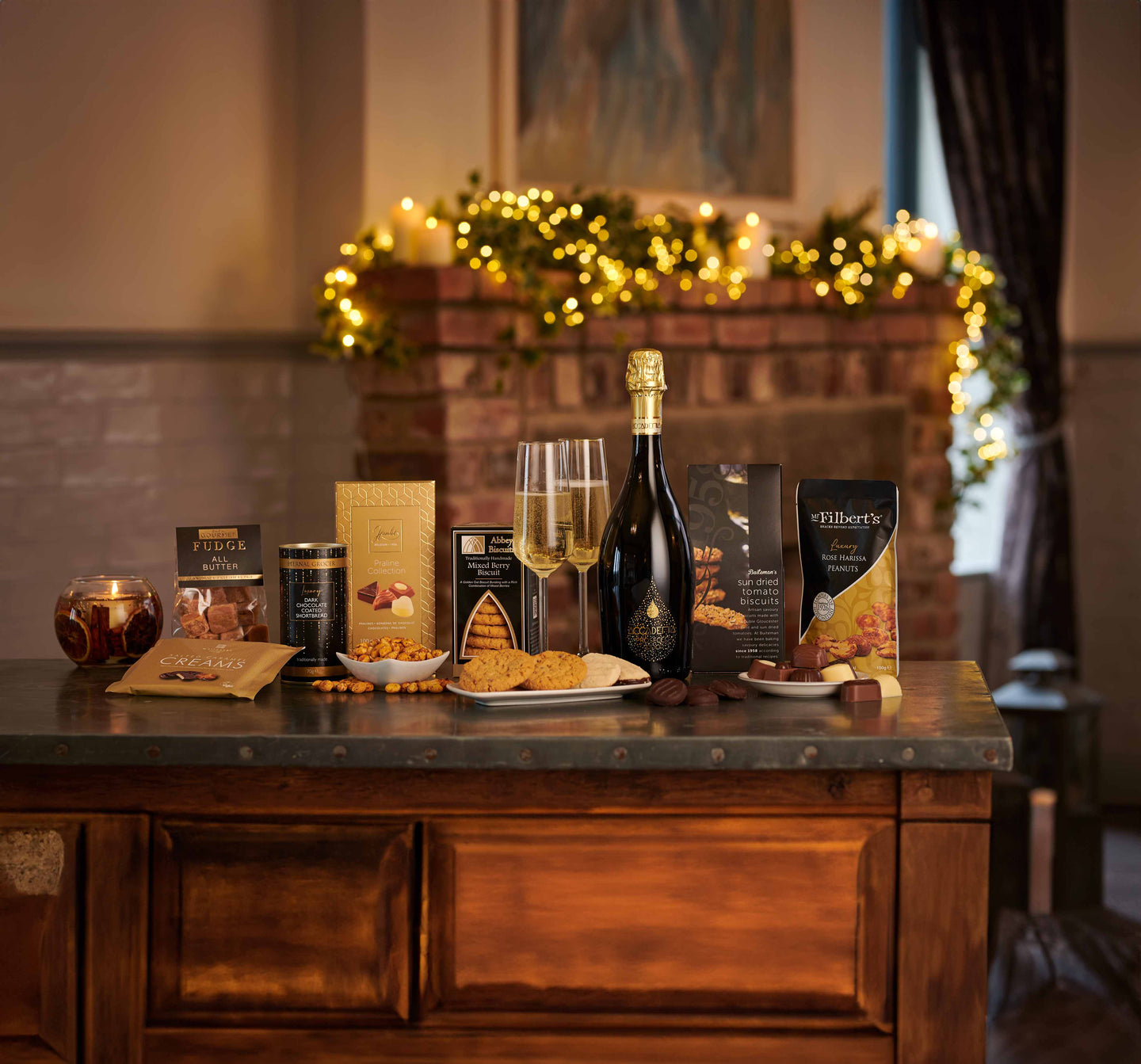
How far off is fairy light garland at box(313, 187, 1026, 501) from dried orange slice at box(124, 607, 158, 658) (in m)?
1.42

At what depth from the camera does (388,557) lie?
4.27 feet

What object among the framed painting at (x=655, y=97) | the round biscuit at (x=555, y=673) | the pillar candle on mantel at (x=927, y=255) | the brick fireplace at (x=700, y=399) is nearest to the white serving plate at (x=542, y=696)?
the round biscuit at (x=555, y=673)

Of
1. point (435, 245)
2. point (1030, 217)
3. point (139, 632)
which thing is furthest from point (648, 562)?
point (1030, 217)

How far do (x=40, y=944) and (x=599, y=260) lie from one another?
6.73 ft

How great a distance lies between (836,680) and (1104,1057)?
62.6 inches

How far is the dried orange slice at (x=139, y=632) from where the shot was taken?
4.44 ft

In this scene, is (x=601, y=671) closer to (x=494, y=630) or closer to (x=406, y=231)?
(x=494, y=630)

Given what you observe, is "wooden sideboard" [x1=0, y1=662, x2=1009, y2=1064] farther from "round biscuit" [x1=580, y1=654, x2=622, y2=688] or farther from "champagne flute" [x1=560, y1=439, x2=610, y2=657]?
"champagne flute" [x1=560, y1=439, x2=610, y2=657]

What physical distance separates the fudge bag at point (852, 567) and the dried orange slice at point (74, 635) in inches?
30.7

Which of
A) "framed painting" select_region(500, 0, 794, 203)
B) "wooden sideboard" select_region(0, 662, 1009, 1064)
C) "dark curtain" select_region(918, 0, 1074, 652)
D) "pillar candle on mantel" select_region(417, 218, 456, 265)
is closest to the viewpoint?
"wooden sideboard" select_region(0, 662, 1009, 1064)

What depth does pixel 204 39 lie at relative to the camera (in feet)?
9.51

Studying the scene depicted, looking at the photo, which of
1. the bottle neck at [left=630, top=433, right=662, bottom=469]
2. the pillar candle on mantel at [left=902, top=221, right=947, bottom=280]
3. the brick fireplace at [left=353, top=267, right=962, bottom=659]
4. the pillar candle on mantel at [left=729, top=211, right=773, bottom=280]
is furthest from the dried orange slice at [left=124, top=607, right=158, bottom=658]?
the pillar candle on mantel at [left=902, top=221, right=947, bottom=280]

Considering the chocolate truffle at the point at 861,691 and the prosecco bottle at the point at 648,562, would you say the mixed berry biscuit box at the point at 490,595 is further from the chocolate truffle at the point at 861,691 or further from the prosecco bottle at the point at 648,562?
the chocolate truffle at the point at 861,691

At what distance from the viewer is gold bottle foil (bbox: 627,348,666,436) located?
1.22 m
